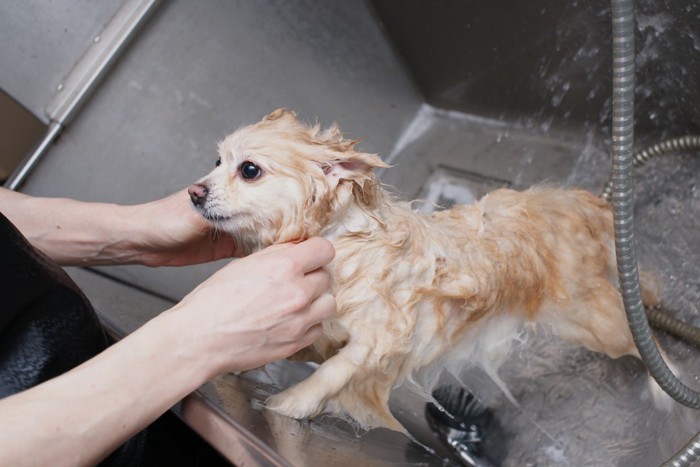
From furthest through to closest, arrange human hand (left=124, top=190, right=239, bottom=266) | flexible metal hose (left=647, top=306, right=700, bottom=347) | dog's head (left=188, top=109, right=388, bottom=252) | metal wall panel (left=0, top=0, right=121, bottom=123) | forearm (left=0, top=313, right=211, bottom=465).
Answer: metal wall panel (left=0, top=0, right=121, bottom=123), flexible metal hose (left=647, top=306, right=700, bottom=347), human hand (left=124, top=190, right=239, bottom=266), dog's head (left=188, top=109, right=388, bottom=252), forearm (left=0, top=313, right=211, bottom=465)

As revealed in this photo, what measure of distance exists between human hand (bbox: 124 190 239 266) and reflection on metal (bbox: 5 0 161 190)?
2.15ft

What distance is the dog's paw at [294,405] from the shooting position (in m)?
1.27

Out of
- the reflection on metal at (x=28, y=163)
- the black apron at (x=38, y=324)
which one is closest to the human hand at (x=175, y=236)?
the black apron at (x=38, y=324)

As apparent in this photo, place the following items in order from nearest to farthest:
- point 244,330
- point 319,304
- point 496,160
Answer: point 244,330
point 319,304
point 496,160

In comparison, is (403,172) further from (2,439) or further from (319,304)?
(2,439)

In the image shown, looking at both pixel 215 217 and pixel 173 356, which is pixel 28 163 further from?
pixel 173 356

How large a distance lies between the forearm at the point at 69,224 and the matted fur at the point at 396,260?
1.10ft

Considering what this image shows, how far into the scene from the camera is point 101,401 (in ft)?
3.05

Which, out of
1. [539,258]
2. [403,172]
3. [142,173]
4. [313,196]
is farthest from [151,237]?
[403,172]

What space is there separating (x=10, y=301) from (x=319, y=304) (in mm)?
449

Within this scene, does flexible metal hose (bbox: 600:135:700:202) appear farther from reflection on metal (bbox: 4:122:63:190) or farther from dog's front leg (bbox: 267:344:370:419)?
reflection on metal (bbox: 4:122:63:190)

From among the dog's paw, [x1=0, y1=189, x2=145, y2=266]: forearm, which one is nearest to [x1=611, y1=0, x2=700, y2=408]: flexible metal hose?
the dog's paw

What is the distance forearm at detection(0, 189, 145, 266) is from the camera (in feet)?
5.00

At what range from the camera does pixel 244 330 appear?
3.47 ft
